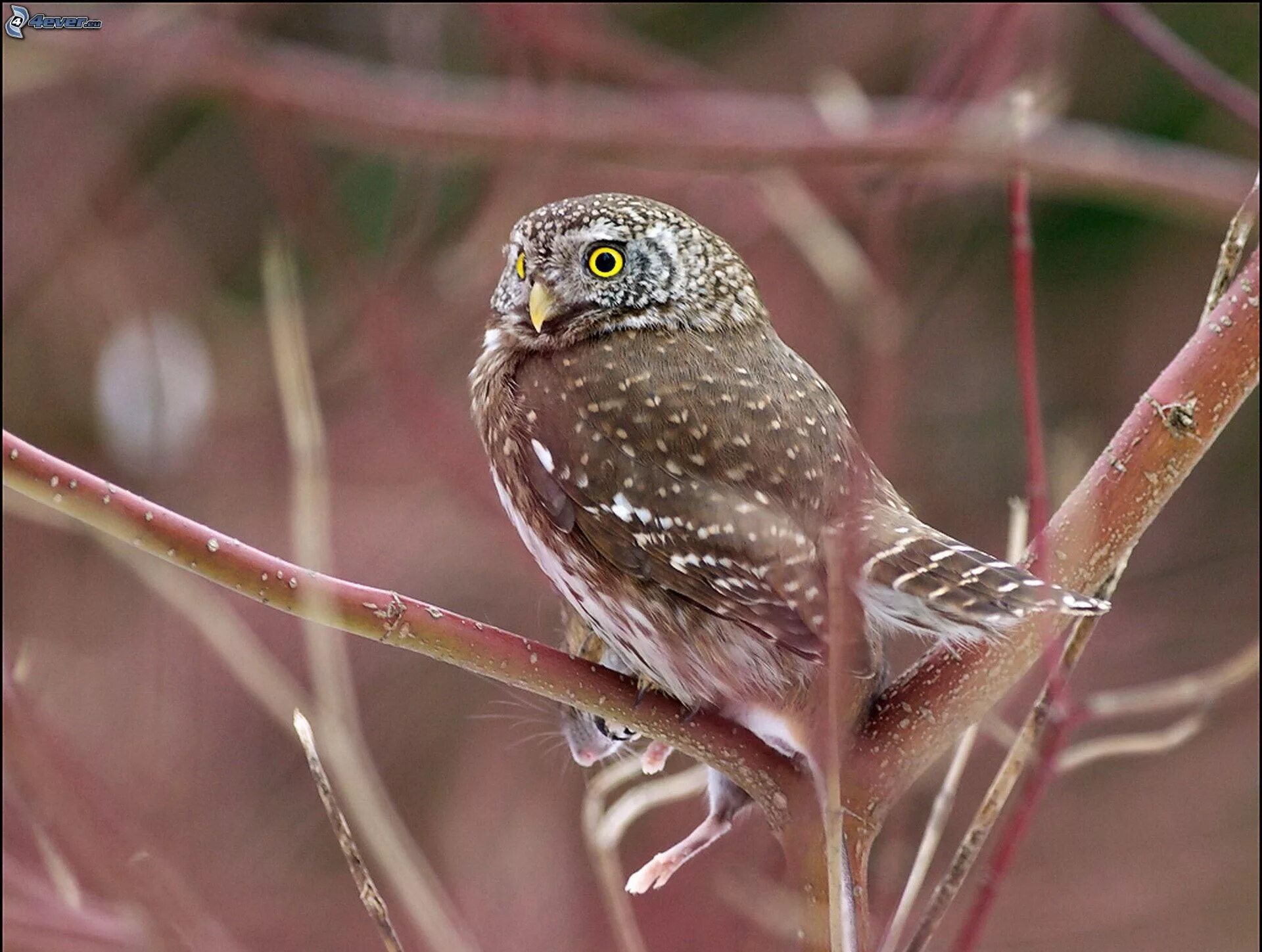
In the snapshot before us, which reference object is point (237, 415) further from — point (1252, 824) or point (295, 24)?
point (1252, 824)

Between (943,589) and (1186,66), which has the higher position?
(1186,66)

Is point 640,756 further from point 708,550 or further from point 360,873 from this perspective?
point 360,873

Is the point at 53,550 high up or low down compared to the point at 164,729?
up

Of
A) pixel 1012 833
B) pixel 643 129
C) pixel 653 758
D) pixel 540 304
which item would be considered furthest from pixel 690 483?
pixel 643 129

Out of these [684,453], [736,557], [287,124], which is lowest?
[736,557]

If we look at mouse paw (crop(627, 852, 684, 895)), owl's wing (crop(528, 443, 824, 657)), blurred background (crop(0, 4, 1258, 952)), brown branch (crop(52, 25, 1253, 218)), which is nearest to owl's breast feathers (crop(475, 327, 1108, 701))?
owl's wing (crop(528, 443, 824, 657))

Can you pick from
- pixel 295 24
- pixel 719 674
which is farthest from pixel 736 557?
pixel 295 24

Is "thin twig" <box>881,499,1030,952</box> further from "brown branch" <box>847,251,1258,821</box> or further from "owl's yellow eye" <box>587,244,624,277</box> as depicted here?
"owl's yellow eye" <box>587,244,624,277</box>
